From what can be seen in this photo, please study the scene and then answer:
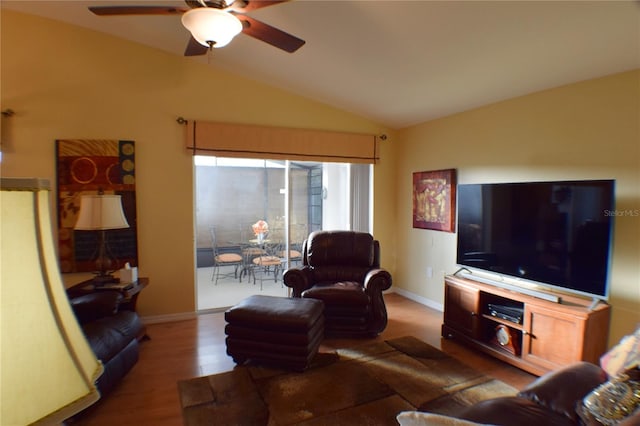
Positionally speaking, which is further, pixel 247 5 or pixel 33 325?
pixel 247 5

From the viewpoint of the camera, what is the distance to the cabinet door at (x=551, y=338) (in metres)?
2.39

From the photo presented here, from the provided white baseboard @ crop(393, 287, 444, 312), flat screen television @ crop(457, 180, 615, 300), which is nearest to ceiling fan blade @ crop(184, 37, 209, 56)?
flat screen television @ crop(457, 180, 615, 300)

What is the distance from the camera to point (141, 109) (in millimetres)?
3645

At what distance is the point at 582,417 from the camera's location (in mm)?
1451

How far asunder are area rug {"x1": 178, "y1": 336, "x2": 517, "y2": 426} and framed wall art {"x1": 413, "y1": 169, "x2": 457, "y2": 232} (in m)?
1.64

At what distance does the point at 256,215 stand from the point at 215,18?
9.58 ft

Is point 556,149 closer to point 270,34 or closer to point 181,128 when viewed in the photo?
point 270,34

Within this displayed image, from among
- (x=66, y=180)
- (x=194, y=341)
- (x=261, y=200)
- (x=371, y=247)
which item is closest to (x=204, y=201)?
(x=261, y=200)

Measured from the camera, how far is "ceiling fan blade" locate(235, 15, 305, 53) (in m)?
1.98

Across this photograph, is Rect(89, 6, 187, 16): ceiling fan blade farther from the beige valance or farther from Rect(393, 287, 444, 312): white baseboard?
Rect(393, 287, 444, 312): white baseboard

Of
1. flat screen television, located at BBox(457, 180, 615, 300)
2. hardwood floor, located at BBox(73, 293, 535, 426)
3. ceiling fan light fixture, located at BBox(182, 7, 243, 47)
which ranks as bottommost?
hardwood floor, located at BBox(73, 293, 535, 426)

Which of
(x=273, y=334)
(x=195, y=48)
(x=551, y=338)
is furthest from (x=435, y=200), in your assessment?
(x=195, y=48)

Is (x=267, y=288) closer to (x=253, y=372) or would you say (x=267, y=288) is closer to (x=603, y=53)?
(x=253, y=372)

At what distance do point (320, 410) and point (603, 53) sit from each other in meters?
3.11
